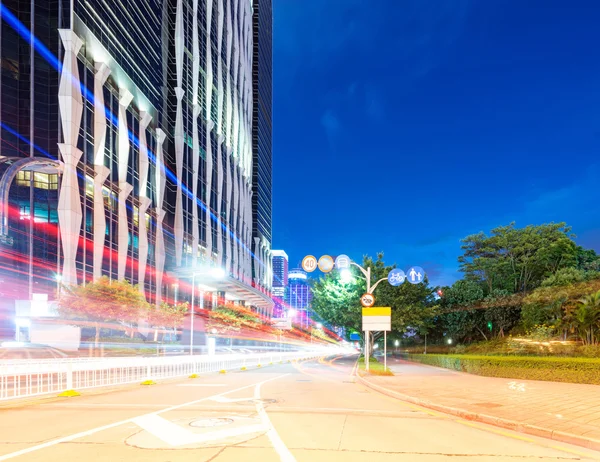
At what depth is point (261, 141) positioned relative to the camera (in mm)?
121500

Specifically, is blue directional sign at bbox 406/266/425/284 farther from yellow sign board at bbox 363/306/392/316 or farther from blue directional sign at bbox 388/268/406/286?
yellow sign board at bbox 363/306/392/316

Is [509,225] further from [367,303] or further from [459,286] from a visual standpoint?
[367,303]

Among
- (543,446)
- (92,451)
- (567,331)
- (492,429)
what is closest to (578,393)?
(492,429)

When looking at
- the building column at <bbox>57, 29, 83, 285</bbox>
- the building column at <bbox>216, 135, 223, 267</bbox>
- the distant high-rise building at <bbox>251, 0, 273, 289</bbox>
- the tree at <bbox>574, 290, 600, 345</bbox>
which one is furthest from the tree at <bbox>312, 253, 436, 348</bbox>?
the distant high-rise building at <bbox>251, 0, 273, 289</bbox>

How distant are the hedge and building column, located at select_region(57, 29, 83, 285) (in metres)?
28.4

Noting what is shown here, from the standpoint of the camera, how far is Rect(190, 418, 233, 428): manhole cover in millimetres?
9234

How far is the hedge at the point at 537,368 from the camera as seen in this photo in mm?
18688

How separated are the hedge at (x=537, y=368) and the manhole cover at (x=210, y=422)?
15.0 meters

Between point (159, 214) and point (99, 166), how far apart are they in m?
13.1

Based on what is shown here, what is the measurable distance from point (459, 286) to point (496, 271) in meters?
6.58

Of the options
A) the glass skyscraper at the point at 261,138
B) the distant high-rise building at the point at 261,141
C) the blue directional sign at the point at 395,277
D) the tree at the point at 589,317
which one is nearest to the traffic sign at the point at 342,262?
the blue directional sign at the point at 395,277

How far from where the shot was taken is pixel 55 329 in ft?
118

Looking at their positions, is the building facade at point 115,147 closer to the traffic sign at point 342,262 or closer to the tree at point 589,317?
the traffic sign at point 342,262

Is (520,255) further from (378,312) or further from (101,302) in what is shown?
(101,302)
